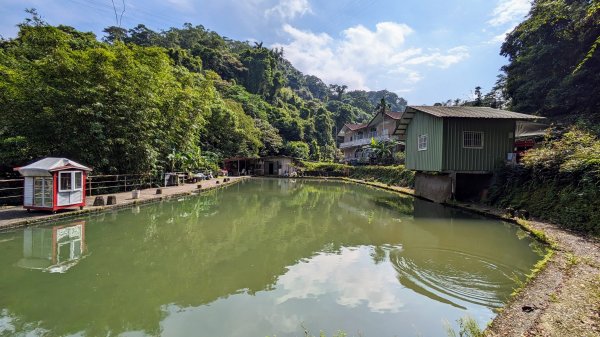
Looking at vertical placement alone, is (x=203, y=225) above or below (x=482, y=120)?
below

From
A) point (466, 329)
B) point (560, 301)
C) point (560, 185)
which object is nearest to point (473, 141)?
point (560, 185)

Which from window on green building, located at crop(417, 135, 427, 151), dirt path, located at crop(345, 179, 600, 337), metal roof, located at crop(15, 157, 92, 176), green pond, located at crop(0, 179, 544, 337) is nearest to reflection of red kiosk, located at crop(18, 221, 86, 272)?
green pond, located at crop(0, 179, 544, 337)

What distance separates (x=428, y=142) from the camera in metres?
Answer: 16.2

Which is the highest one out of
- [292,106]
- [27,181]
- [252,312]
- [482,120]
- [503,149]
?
[292,106]

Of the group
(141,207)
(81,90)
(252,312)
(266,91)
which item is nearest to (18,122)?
(81,90)

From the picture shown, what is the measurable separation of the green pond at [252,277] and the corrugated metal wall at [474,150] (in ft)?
14.6

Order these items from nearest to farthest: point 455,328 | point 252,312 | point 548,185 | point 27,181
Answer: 1. point 455,328
2. point 252,312
3. point 27,181
4. point 548,185

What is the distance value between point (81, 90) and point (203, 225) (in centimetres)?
901

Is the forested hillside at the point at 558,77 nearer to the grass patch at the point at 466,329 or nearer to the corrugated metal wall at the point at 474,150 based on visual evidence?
the corrugated metal wall at the point at 474,150

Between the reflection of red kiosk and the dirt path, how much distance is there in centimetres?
715

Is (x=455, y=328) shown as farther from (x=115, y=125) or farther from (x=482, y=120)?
(x=115, y=125)

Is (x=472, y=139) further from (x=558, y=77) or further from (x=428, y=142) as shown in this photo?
(x=558, y=77)

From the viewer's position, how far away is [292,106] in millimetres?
67562

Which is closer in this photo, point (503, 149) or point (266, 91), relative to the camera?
point (503, 149)
